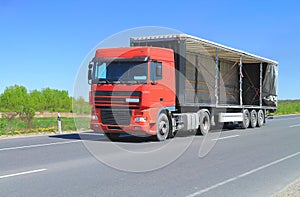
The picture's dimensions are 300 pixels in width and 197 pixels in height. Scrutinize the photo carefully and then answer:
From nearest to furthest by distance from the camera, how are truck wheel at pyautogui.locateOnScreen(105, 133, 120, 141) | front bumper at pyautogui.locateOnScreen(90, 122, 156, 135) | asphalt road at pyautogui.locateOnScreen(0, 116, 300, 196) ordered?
asphalt road at pyautogui.locateOnScreen(0, 116, 300, 196)
front bumper at pyautogui.locateOnScreen(90, 122, 156, 135)
truck wheel at pyautogui.locateOnScreen(105, 133, 120, 141)

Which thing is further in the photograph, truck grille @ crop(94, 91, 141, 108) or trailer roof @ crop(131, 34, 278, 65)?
trailer roof @ crop(131, 34, 278, 65)

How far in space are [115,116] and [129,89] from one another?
1212mm

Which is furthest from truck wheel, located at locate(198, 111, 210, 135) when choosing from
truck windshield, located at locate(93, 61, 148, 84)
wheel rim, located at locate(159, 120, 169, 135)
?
truck windshield, located at locate(93, 61, 148, 84)

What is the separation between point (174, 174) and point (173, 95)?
7.23 metres

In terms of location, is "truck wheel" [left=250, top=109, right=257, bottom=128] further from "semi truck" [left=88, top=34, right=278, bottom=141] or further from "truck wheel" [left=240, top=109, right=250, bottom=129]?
"semi truck" [left=88, top=34, right=278, bottom=141]

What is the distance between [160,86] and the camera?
14.6 meters

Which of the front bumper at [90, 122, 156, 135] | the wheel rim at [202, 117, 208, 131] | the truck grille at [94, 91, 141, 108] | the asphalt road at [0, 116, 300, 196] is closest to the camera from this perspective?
the asphalt road at [0, 116, 300, 196]

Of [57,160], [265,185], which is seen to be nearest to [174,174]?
Answer: [265,185]

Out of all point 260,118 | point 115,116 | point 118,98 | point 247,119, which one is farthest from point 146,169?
point 260,118

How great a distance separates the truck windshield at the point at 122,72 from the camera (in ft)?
46.0

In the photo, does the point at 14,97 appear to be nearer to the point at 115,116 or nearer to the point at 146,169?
the point at 115,116

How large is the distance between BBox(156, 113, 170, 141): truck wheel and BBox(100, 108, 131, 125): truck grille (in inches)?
47.6

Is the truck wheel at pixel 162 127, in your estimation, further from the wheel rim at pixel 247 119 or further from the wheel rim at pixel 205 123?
the wheel rim at pixel 247 119

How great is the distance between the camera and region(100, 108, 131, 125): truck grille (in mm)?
14273
